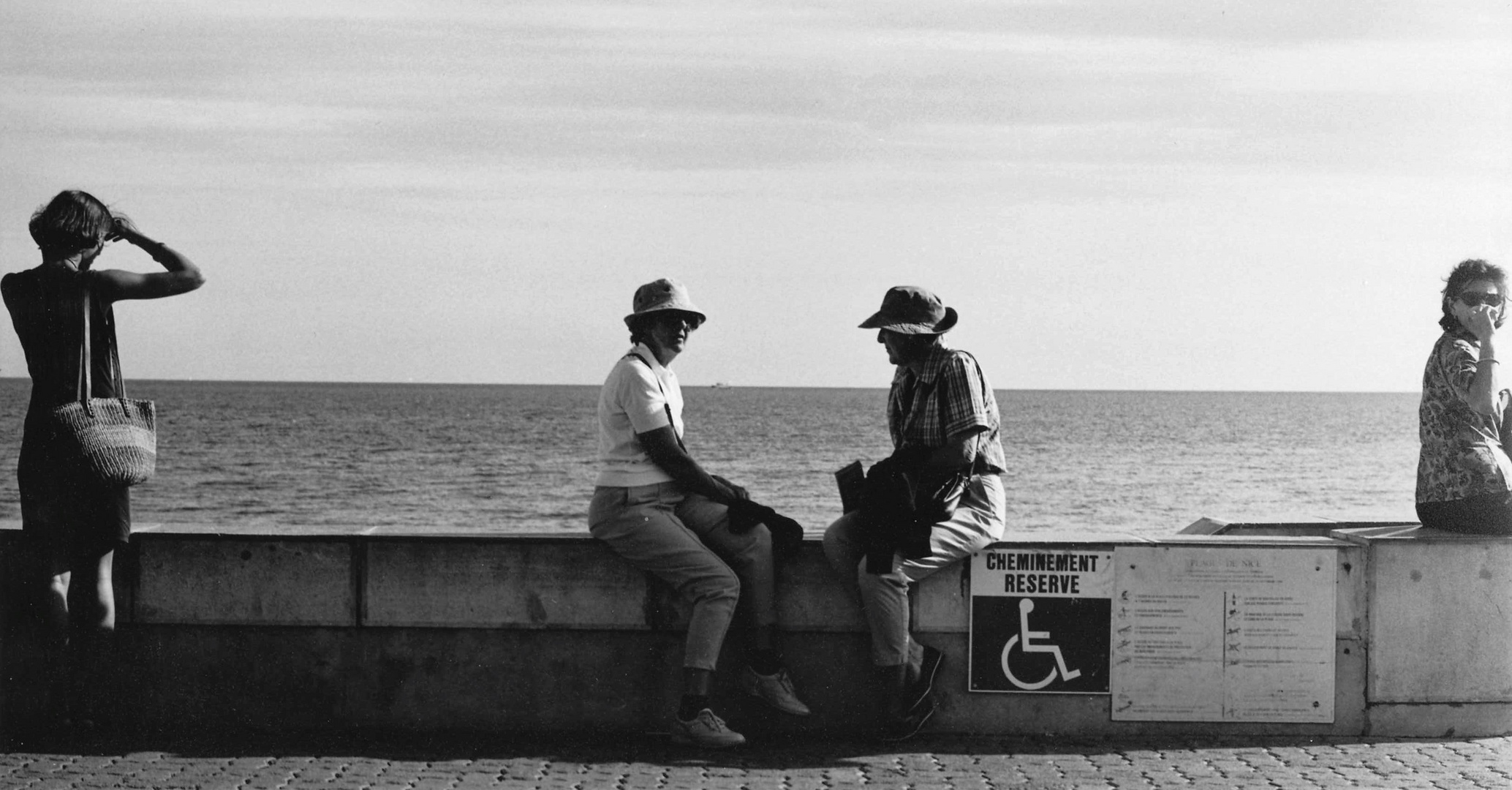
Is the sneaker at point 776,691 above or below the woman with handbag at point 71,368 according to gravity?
below

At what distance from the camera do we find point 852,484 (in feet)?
20.5

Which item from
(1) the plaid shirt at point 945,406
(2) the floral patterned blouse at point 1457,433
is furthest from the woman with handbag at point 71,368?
(2) the floral patterned blouse at point 1457,433

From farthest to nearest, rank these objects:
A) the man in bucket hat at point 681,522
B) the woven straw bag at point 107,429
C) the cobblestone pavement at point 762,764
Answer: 1. the man in bucket hat at point 681,522
2. the woven straw bag at point 107,429
3. the cobblestone pavement at point 762,764

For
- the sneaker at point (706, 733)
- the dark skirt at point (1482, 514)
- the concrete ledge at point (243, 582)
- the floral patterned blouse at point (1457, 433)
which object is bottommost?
the sneaker at point (706, 733)

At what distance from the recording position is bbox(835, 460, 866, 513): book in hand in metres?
6.19

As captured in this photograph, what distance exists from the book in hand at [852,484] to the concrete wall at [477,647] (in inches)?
10.2

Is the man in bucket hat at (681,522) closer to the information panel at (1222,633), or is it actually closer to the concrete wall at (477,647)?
the concrete wall at (477,647)

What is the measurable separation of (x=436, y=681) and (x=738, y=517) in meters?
1.35

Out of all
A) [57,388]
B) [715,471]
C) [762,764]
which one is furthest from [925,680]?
[715,471]

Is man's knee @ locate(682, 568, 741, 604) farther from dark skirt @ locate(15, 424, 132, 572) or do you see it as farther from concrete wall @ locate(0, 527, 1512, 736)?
dark skirt @ locate(15, 424, 132, 572)

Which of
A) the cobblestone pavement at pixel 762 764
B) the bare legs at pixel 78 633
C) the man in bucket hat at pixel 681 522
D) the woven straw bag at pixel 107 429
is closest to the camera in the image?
the cobblestone pavement at pixel 762 764

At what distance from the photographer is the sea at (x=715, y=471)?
3238 cm

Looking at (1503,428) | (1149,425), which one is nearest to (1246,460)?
(1149,425)

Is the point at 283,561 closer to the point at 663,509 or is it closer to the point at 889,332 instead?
the point at 663,509
